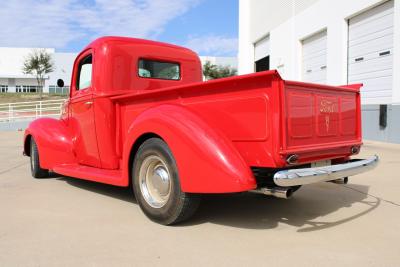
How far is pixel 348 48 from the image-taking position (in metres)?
14.4

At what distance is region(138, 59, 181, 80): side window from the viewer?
5637 mm

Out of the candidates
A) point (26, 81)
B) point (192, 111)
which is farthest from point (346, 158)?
point (26, 81)

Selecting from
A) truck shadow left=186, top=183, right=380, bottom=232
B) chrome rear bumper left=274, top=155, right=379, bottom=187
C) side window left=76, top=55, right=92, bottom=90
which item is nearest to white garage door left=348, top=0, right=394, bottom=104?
truck shadow left=186, top=183, right=380, bottom=232

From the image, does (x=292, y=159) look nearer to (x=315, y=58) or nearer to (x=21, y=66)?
(x=315, y=58)

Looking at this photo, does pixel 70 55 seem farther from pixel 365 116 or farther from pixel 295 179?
pixel 295 179

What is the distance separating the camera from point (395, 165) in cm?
793

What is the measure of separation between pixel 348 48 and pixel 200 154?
1222 centimetres

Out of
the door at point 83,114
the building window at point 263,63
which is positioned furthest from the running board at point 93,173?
the building window at point 263,63

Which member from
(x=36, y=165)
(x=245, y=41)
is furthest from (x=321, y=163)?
(x=245, y=41)

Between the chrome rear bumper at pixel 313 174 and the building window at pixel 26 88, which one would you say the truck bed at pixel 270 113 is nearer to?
the chrome rear bumper at pixel 313 174

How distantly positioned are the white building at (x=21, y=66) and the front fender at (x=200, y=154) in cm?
6388

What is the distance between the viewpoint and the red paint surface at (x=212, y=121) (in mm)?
3506

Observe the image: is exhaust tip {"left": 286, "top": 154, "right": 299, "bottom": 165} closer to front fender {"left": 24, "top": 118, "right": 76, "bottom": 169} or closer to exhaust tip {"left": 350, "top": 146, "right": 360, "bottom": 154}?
exhaust tip {"left": 350, "top": 146, "right": 360, "bottom": 154}

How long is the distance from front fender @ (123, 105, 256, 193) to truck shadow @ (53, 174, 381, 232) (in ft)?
2.19
